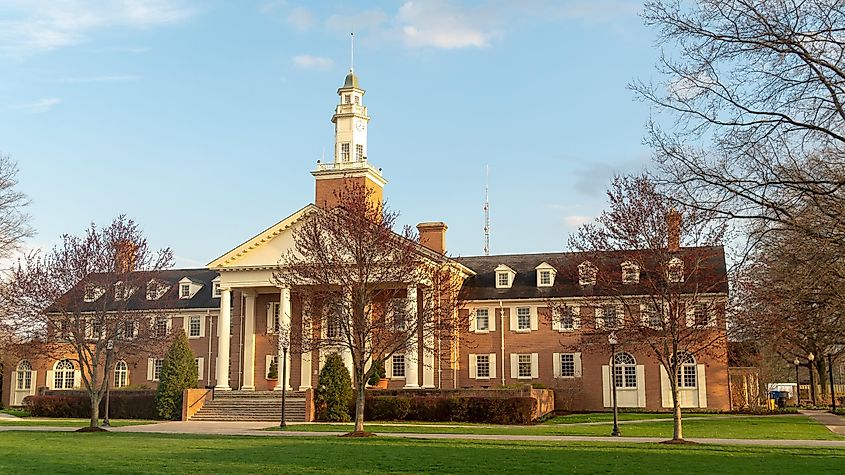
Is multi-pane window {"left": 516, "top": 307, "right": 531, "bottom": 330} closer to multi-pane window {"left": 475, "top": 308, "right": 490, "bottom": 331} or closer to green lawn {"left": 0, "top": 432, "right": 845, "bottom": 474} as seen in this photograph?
multi-pane window {"left": 475, "top": 308, "right": 490, "bottom": 331}

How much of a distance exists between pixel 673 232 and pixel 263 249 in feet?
85.2

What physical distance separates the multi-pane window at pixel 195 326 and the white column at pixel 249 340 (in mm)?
5472

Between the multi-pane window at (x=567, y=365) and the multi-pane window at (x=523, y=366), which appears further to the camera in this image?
the multi-pane window at (x=523, y=366)

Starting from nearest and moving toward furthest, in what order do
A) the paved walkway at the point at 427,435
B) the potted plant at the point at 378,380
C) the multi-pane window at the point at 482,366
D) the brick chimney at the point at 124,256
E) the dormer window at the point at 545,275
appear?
the paved walkway at the point at 427,435 < the brick chimney at the point at 124,256 < the potted plant at the point at 378,380 < the multi-pane window at the point at 482,366 < the dormer window at the point at 545,275

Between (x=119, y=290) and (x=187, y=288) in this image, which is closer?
(x=119, y=290)

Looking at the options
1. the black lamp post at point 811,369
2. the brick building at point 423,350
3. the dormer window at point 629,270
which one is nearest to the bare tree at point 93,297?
the brick building at point 423,350

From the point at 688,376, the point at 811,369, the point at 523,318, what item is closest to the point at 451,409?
the point at 523,318

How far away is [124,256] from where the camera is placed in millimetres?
33375

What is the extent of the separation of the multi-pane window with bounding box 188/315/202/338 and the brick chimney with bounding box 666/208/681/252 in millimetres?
34314

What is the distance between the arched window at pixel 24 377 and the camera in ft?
180

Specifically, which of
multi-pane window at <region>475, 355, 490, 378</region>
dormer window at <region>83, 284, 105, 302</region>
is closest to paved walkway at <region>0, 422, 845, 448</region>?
dormer window at <region>83, 284, 105, 302</region>

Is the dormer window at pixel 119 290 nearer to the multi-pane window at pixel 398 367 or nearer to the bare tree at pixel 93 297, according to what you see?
the bare tree at pixel 93 297

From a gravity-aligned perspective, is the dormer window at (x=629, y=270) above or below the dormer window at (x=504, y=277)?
below

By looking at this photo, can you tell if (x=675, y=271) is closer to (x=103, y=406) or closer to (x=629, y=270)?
(x=629, y=270)
